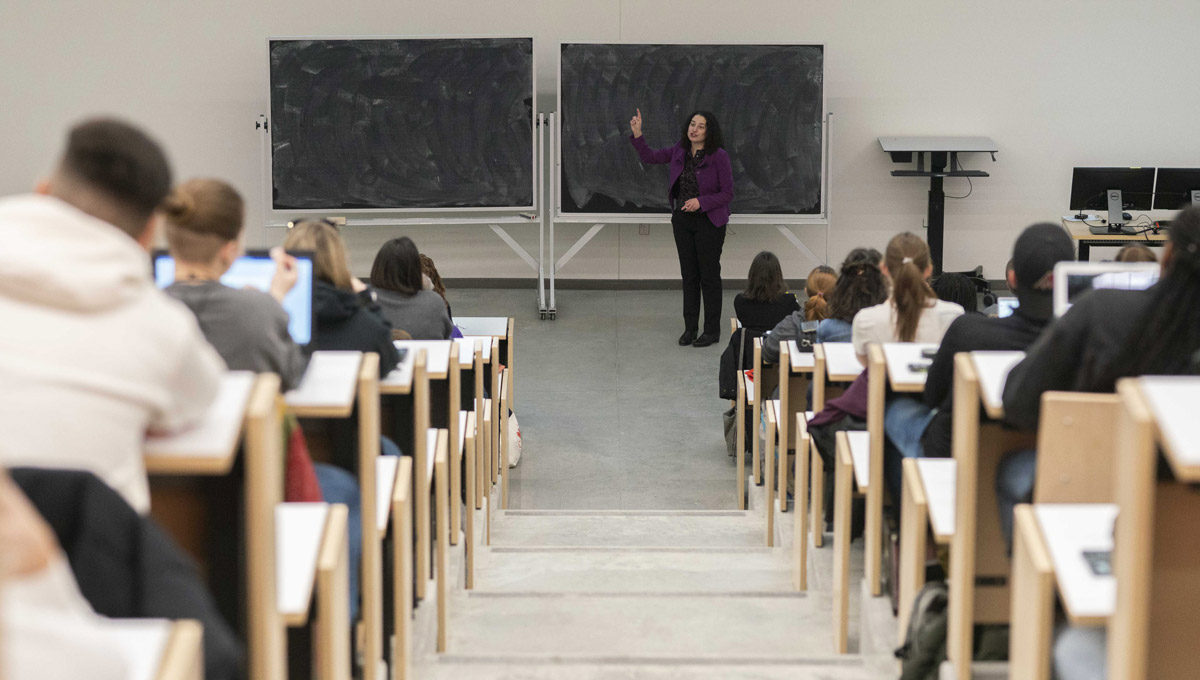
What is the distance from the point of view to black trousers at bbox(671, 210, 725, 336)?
7.50 m

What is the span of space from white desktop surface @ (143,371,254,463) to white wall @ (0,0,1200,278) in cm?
733

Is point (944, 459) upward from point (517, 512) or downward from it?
upward

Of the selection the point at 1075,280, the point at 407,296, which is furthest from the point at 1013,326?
the point at 407,296

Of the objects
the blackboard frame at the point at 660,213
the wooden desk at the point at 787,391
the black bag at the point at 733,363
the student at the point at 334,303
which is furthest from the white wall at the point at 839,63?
the student at the point at 334,303

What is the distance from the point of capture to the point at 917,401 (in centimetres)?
321

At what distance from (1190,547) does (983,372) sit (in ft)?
2.05

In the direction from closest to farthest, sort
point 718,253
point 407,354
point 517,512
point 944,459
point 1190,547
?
point 1190,547 → point 944,459 → point 407,354 → point 517,512 → point 718,253

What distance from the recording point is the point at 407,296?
433 centimetres

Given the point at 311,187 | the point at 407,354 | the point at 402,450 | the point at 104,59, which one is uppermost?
the point at 104,59

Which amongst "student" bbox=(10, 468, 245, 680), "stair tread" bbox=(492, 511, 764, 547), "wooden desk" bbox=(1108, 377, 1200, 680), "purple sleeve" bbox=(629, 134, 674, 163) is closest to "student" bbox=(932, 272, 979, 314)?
"stair tread" bbox=(492, 511, 764, 547)

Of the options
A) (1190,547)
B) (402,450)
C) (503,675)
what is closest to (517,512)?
(402,450)

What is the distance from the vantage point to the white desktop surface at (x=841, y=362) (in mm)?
3656

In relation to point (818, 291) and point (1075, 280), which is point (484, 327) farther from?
point (1075, 280)

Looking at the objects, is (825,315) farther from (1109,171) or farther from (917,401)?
(1109,171)
